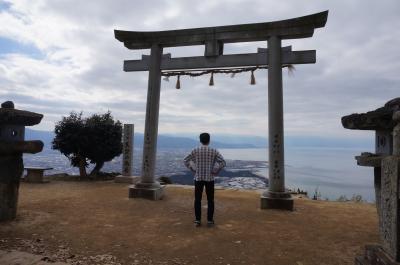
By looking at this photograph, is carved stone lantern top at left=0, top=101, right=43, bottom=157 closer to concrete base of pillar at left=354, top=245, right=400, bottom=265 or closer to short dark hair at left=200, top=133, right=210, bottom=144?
short dark hair at left=200, top=133, right=210, bottom=144

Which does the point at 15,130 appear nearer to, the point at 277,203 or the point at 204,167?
the point at 204,167

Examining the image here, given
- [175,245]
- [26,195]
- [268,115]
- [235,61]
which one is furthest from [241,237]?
[26,195]

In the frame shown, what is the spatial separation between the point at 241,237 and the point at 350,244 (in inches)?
75.3

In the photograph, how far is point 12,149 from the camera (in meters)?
6.18

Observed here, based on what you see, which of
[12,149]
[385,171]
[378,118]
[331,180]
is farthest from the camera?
[331,180]

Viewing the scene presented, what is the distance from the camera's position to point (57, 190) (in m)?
11.2

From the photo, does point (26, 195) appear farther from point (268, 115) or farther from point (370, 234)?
point (370, 234)

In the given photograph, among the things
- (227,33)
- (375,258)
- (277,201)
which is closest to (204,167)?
(277,201)

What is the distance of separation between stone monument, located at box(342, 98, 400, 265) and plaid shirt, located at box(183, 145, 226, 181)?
311cm

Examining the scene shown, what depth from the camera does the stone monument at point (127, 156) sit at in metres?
14.0

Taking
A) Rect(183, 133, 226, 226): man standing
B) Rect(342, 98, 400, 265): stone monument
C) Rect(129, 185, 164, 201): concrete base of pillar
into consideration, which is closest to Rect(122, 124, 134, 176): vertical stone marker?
Rect(129, 185, 164, 201): concrete base of pillar

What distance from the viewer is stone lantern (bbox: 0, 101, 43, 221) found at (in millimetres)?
6082

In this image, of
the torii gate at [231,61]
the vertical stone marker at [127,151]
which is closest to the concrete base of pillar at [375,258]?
the torii gate at [231,61]

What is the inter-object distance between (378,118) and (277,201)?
557 centimetres
